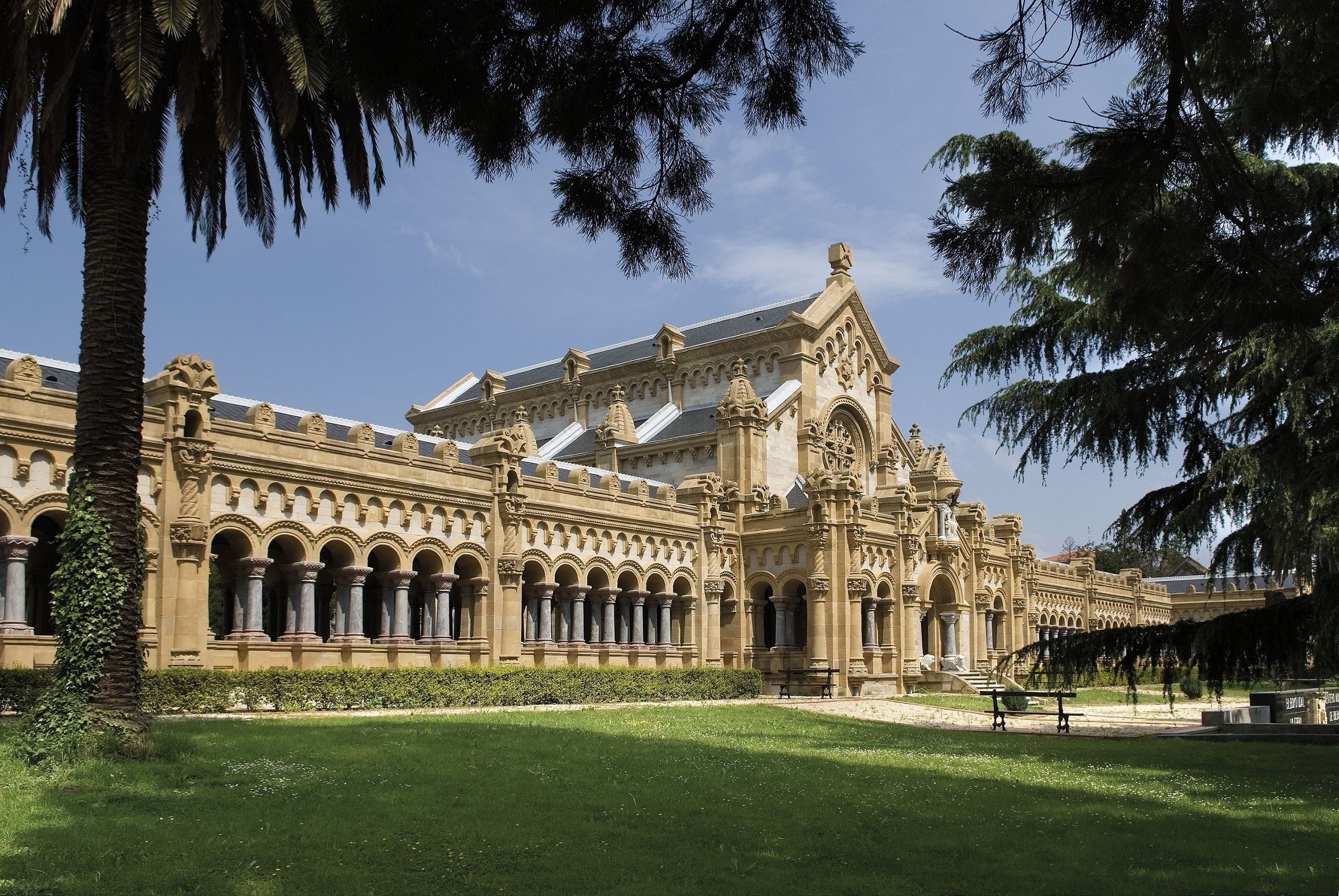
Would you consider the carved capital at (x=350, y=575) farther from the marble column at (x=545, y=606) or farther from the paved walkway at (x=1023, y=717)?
the paved walkway at (x=1023, y=717)

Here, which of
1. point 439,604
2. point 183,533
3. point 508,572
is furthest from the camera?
point 508,572

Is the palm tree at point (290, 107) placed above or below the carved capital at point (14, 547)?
above

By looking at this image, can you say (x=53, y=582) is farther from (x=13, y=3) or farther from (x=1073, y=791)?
(x=1073, y=791)

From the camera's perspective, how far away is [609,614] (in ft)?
152

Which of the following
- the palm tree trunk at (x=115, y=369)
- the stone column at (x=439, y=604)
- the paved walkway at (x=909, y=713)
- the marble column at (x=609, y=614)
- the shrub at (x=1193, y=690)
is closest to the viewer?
the palm tree trunk at (x=115, y=369)

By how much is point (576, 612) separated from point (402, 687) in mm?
12632

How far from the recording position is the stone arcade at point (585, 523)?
102 feet

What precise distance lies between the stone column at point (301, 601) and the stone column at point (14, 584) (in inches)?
313

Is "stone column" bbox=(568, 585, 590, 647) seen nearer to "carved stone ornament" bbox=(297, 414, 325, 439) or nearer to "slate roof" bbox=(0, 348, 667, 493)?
"slate roof" bbox=(0, 348, 667, 493)

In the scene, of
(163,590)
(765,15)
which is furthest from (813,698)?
(765,15)

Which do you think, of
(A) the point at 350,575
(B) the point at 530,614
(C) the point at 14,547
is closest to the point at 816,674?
(B) the point at 530,614

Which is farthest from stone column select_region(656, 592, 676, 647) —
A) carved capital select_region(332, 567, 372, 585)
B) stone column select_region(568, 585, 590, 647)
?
carved capital select_region(332, 567, 372, 585)

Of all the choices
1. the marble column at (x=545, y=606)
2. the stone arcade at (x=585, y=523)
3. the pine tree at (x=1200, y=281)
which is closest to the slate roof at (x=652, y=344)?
the stone arcade at (x=585, y=523)

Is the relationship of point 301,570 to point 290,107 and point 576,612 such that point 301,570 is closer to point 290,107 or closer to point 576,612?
point 576,612
